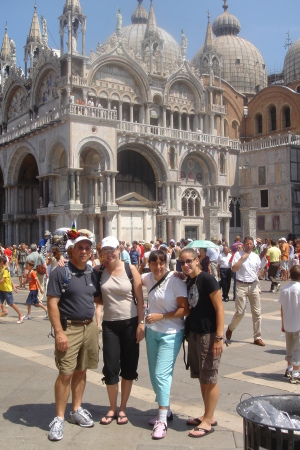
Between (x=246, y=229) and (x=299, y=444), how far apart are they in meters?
32.5

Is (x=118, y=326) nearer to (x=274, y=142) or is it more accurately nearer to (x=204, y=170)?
(x=204, y=170)

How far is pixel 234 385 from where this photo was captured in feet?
22.0

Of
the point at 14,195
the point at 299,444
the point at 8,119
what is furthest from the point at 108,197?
the point at 299,444

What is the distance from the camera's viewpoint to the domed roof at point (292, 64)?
46.2 m

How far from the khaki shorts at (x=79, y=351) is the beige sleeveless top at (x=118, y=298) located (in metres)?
0.25

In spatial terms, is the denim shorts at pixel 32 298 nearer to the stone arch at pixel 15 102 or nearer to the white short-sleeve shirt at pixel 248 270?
the white short-sleeve shirt at pixel 248 270

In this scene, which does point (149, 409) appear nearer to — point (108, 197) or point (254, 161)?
point (108, 197)

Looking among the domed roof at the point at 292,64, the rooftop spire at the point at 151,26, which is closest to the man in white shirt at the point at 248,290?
the rooftop spire at the point at 151,26

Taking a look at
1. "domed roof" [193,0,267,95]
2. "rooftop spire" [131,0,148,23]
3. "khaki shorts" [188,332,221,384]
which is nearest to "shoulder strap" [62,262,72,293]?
"khaki shorts" [188,332,221,384]

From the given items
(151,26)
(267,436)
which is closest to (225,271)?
(267,436)

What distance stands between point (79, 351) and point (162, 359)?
86 cm

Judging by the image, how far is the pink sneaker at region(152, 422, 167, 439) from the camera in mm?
4900

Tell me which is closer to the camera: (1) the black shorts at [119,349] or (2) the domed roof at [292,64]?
(1) the black shorts at [119,349]

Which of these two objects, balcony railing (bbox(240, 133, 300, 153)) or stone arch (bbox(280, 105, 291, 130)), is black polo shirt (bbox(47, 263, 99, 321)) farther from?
stone arch (bbox(280, 105, 291, 130))
